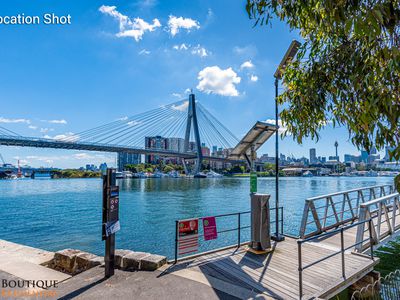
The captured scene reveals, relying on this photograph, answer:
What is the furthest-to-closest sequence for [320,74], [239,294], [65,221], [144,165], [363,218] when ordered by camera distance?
1. [144,165]
2. [65,221]
3. [363,218]
4. [239,294]
5. [320,74]

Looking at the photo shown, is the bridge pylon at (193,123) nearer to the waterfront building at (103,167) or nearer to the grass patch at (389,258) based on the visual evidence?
the grass patch at (389,258)

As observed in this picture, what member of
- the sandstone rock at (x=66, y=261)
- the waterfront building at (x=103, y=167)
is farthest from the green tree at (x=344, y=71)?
the sandstone rock at (x=66, y=261)

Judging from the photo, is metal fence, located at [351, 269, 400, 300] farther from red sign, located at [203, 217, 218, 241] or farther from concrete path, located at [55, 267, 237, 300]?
red sign, located at [203, 217, 218, 241]

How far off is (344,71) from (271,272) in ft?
11.1

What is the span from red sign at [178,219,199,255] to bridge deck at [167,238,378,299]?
0.27 metres

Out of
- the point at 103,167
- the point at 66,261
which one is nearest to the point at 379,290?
the point at 103,167

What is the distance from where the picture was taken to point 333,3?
98.3 inches

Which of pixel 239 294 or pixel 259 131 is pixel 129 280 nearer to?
pixel 239 294

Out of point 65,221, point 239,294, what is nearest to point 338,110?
point 239,294

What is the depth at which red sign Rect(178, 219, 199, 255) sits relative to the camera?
528cm

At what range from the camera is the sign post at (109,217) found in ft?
14.6

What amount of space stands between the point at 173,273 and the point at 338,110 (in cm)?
357

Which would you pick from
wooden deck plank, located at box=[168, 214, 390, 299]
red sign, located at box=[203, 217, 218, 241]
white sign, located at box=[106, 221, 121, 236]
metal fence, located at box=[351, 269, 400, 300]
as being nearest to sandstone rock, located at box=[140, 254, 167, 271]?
wooden deck plank, located at box=[168, 214, 390, 299]

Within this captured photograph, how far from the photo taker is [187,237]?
536cm
